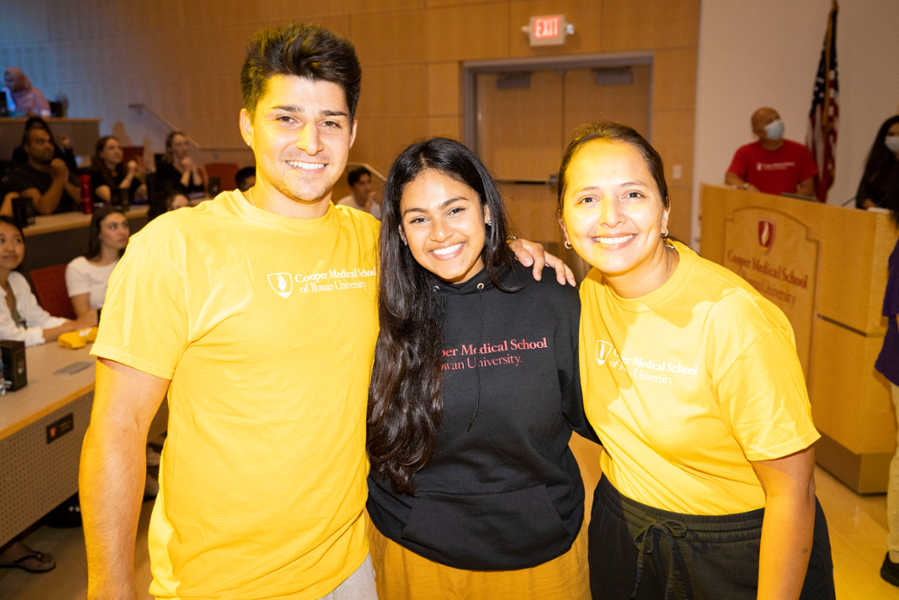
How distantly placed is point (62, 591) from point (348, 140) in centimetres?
237

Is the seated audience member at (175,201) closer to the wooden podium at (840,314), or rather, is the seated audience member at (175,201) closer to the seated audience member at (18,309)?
the seated audience member at (18,309)

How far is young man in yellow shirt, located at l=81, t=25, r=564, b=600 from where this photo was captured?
1176 millimetres

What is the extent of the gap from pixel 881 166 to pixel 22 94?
8.26 metres

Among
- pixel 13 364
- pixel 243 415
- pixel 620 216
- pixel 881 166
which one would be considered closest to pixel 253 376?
pixel 243 415

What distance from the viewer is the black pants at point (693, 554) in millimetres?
1256

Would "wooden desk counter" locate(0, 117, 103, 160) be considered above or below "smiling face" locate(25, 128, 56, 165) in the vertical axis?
above

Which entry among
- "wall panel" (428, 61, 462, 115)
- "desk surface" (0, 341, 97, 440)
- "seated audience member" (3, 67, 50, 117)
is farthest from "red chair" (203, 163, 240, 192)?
"desk surface" (0, 341, 97, 440)

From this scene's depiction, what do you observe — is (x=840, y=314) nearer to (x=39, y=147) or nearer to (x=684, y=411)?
(x=684, y=411)

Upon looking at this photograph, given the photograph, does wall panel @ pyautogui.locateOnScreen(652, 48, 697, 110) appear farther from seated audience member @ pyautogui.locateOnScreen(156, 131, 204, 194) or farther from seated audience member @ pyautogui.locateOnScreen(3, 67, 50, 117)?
seated audience member @ pyautogui.locateOnScreen(3, 67, 50, 117)

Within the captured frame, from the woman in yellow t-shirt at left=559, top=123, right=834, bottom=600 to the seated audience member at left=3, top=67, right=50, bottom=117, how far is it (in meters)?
7.69

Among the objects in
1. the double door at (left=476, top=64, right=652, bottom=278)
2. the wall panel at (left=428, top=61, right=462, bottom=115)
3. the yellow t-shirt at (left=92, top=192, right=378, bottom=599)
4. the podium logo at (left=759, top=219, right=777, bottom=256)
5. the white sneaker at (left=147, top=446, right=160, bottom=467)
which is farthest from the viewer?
the wall panel at (left=428, top=61, right=462, bottom=115)

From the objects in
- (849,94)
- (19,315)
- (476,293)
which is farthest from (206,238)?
(849,94)

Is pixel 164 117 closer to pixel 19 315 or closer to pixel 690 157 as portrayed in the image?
pixel 19 315

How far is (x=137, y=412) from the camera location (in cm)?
120
